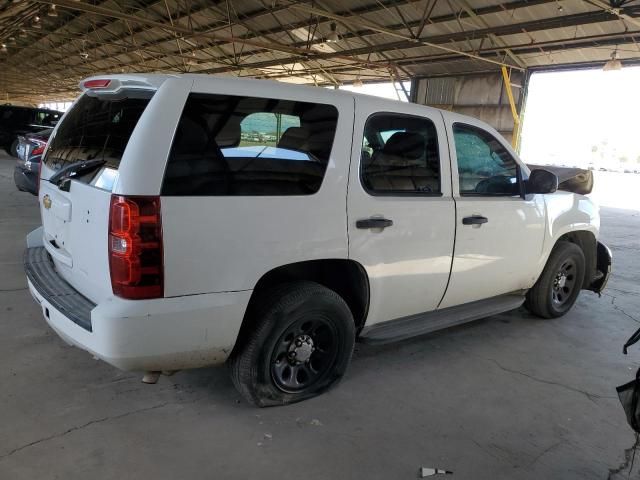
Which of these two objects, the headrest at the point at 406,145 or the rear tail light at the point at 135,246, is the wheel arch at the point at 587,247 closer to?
the headrest at the point at 406,145

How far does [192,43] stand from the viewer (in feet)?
66.5

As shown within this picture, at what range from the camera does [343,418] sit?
9.35 feet

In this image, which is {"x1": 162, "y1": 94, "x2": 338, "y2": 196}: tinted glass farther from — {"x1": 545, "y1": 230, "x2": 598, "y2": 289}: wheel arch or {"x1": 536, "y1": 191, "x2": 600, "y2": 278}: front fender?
{"x1": 545, "y1": 230, "x2": 598, "y2": 289}: wheel arch

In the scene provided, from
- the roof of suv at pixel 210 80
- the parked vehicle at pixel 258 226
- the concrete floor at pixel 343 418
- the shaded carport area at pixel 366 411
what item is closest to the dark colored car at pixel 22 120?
the shaded carport area at pixel 366 411

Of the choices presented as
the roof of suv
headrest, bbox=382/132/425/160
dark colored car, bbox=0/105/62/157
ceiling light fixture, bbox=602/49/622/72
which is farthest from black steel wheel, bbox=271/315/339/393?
dark colored car, bbox=0/105/62/157

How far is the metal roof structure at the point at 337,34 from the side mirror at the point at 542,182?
7.93 m

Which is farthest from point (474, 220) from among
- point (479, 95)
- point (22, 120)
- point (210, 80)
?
point (22, 120)

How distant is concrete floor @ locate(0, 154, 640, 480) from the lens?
241 centimetres

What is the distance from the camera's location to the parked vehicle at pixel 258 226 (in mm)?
2260

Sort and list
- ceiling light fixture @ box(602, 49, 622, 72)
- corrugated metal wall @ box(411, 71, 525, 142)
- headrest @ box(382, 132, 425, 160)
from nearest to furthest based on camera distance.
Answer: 1. headrest @ box(382, 132, 425, 160)
2. ceiling light fixture @ box(602, 49, 622, 72)
3. corrugated metal wall @ box(411, 71, 525, 142)

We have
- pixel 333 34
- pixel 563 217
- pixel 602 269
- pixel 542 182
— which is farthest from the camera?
pixel 333 34

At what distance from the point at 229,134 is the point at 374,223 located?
3.29 feet

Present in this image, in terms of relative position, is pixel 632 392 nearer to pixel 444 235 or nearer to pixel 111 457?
pixel 444 235

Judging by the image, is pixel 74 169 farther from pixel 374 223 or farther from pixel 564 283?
pixel 564 283
